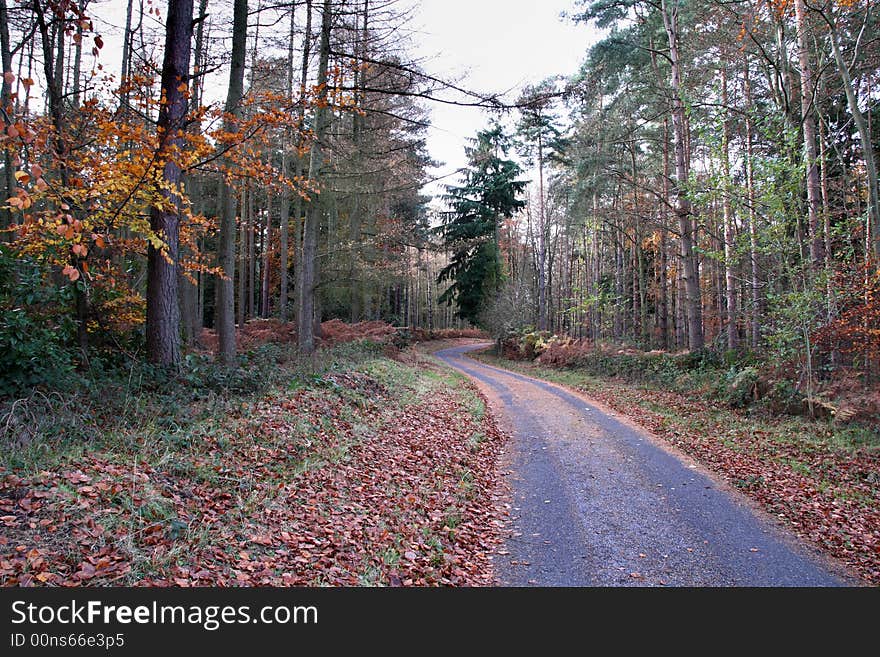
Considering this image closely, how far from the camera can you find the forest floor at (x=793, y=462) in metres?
5.11

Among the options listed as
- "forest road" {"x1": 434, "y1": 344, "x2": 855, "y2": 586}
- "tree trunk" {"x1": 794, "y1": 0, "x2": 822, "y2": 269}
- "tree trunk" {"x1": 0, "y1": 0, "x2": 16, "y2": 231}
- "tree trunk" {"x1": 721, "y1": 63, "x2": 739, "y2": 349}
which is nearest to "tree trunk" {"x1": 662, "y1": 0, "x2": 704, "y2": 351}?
"tree trunk" {"x1": 721, "y1": 63, "x2": 739, "y2": 349}

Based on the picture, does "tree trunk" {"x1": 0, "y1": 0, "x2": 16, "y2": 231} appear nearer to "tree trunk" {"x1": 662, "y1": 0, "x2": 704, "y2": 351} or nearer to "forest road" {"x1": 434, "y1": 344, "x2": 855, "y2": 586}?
"forest road" {"x1": 434, "y1": 344, "x2": 855, "y2": 586}

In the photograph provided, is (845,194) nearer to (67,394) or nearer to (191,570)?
(191,570)

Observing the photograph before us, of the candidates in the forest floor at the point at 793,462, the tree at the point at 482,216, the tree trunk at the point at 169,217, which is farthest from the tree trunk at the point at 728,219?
the tree at the point at 482,216

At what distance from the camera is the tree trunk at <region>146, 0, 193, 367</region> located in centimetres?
681

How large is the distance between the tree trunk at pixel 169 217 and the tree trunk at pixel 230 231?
1798 mm

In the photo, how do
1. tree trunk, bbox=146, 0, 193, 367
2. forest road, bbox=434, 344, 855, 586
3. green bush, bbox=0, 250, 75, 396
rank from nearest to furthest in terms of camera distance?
forest road, bbox=434, 344, 855, 586, green bush, bbox=0, 250, 75, 396, tree trunk, bbox=146, 0, 193, 367

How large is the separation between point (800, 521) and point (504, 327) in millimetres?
24418

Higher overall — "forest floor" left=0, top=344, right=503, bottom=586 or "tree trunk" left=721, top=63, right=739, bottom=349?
"tree trunk" left=721, top=63, right=739, bottom=349

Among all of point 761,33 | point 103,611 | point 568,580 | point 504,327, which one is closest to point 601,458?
point 568,580

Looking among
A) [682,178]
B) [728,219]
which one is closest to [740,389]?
[728,219]

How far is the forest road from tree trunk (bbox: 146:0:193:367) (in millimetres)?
5667

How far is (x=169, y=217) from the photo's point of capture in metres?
7.31

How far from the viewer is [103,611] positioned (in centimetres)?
306
